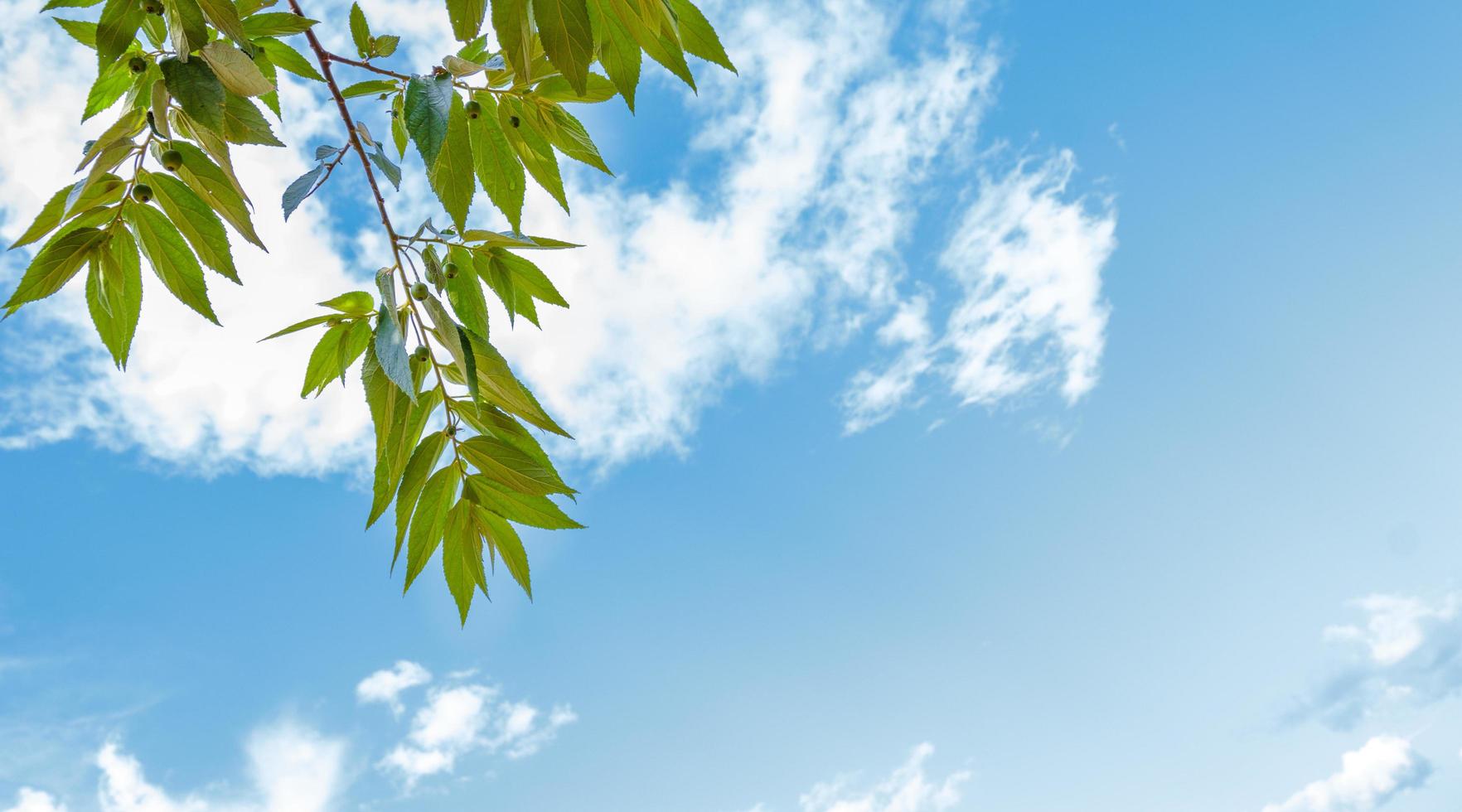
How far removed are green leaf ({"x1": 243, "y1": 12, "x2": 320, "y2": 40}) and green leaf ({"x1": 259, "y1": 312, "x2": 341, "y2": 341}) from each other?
37cm

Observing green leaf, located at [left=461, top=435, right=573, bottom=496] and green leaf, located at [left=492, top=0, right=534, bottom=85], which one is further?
green leaf, located at [left=461, top=435, right=573, bottom=496]

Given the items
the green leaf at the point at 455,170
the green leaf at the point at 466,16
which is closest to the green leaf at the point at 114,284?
the green leaf at the point at 455,170

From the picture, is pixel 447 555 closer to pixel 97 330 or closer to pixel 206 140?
pixel 97 330

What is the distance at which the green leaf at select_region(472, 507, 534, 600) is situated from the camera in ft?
4.64

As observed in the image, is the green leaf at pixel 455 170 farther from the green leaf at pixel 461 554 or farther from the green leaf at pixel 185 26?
the green leaf at pixel 461 554

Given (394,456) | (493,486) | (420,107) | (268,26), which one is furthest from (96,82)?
(493,486)

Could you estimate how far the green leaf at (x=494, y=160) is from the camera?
127 centimetres

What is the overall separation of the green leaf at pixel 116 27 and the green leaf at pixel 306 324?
0.37 meters

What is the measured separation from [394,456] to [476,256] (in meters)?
0.31

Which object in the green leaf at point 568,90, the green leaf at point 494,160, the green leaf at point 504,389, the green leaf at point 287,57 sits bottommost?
the green leaf at point 504,389

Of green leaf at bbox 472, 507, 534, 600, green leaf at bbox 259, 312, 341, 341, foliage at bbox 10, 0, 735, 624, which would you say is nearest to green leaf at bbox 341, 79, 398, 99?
foliage at bbox 10, 0, 735, 624

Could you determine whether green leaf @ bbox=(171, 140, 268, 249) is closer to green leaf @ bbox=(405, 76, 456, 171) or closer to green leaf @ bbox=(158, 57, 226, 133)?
green leaf @ bbox=(158, 57, 226, 133)

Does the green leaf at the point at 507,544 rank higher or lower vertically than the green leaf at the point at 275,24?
lower

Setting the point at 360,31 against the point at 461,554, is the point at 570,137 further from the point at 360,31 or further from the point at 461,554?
the point at 461,554
